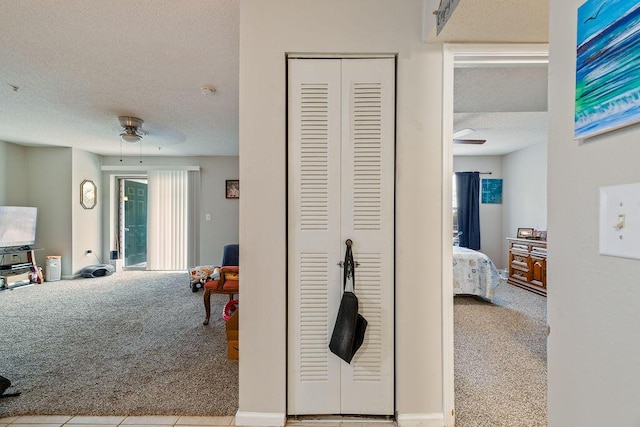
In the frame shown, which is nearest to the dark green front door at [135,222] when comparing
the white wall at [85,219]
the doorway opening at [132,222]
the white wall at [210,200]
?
the doorway opening at [132,222]

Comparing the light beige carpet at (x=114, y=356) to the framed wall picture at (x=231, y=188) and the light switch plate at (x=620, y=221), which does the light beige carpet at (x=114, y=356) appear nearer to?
the light switch plate at (x=620, y=221)

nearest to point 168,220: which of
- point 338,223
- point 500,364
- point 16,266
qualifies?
point 16,266

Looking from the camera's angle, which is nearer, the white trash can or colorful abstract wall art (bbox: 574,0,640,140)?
colorful abstract wall art (bbox: 574,0,640,140)

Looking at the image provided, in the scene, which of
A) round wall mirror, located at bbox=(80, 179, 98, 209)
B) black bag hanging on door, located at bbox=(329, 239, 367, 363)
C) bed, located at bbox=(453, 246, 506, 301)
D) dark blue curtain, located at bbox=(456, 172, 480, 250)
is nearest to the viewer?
black bag hanging on door, located at bbox=(329, 239, 367, 363)

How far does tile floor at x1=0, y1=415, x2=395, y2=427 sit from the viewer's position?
1643 mm

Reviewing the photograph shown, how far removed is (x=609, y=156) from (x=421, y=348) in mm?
1323

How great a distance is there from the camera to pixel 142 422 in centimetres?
169

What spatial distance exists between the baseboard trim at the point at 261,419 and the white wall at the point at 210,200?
4447 millimetres

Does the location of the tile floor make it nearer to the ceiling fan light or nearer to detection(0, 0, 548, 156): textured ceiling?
detection(0, 0, 548, 156): textured ceiling

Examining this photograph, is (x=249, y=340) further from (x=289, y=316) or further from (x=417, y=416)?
(x=417, y=416)

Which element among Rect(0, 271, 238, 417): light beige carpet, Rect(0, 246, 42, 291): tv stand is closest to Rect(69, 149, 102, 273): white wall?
Rect(0, 246, 42, 291): tv stand

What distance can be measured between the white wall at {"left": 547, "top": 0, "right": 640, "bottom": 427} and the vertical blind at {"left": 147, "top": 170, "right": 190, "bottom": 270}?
6.02 meters

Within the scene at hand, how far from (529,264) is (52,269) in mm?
7685

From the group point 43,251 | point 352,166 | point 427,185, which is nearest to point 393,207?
point 427,185
